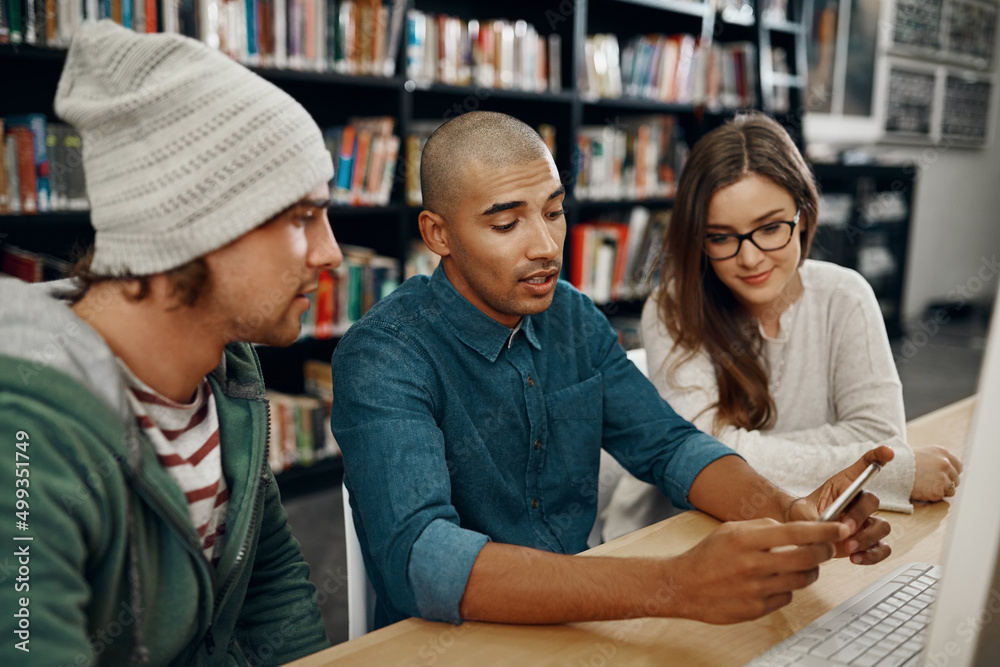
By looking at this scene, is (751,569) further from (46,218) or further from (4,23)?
(4,23)

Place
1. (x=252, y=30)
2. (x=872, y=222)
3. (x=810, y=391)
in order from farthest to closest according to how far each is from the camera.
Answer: (x=872, y=222), (x=252, y=30), (x=810, y=391)

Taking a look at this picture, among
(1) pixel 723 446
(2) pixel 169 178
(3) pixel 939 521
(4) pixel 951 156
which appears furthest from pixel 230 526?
(4) pixel 951 156

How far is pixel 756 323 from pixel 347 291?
168cm

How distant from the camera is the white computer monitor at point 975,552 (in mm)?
498

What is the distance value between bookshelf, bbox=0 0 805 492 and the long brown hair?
150 cm

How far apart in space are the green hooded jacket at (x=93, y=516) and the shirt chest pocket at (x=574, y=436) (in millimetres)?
A: 478

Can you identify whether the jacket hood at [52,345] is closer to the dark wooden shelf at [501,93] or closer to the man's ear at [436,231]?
the man's ear at [436,231]

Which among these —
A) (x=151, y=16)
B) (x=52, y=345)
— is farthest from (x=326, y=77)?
(x=52, y=345)

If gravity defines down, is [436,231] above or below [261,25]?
below

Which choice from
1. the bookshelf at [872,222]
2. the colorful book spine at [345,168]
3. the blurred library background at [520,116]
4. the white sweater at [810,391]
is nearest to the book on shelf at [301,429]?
the blurred library background at [520,116]

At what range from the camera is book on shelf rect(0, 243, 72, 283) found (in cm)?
220

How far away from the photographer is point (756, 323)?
1.59 metres

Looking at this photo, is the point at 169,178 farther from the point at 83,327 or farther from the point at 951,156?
the point at 951,156

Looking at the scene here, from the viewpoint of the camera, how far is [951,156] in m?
6.26
